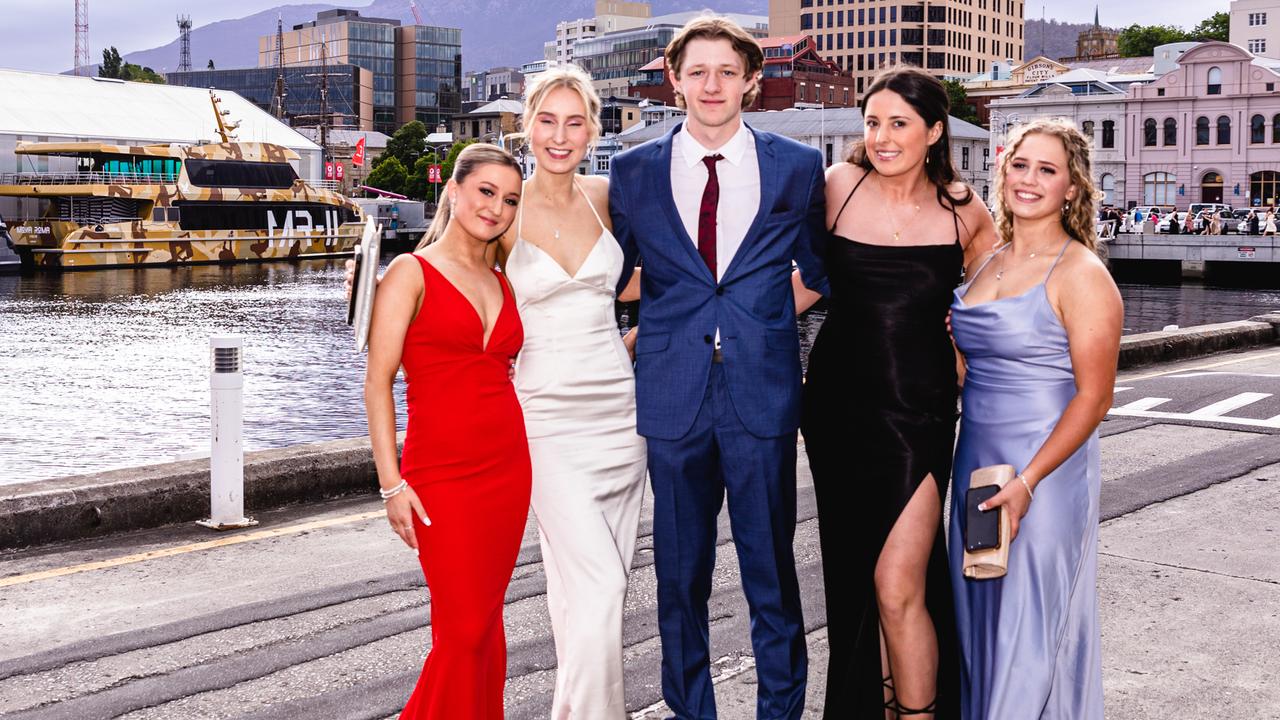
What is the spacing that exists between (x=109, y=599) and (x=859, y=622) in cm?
336

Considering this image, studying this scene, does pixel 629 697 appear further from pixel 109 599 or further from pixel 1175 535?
pixel 1175 535

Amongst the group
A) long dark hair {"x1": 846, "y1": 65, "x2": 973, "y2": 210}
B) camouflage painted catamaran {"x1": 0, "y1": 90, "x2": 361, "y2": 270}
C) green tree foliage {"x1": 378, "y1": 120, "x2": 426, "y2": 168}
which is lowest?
long dark hair {"x1": 846, "y1": 65, "x2": 973, "y2": 210}

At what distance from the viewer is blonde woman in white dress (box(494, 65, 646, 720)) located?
3.95 m

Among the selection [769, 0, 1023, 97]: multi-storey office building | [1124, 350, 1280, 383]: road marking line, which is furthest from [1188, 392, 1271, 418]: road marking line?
[769, 0, 1023, 97]: multi-storey office building

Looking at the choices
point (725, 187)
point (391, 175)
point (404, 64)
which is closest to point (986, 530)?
point (725, 187)

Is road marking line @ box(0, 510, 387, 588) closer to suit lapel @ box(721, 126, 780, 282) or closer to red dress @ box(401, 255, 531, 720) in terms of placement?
red dress @ box(401, 255, 531, 720)

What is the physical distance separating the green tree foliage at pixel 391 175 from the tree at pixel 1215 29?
241 ft

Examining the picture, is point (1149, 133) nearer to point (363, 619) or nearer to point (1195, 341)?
point (1195, 341)

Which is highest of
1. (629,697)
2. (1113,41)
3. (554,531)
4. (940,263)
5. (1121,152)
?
(1113,41)

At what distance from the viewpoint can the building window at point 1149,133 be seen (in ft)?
255

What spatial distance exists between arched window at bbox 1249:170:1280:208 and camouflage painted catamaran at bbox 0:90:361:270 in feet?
171

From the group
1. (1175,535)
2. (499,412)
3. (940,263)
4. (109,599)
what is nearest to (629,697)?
(499,412)

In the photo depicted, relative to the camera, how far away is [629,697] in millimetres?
4520

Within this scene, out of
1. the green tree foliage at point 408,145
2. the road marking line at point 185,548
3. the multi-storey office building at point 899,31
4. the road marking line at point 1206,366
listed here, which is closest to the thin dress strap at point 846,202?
the road marking line at point 185,548
